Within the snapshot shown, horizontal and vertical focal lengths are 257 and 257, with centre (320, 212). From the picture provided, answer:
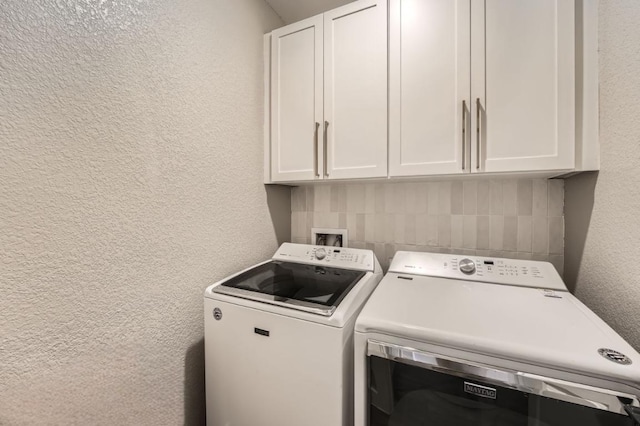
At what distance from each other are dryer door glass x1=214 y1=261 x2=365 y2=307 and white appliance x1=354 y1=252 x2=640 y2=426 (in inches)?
7.0

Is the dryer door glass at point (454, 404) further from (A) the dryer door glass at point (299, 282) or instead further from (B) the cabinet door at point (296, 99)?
(B) the cabinet door at point (296, 99)

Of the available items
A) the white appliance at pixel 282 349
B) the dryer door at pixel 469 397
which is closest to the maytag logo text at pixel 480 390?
the dryer door at pixel 469 397

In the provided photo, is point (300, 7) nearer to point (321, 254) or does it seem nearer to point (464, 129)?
point (464, 129)

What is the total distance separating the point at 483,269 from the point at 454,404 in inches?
25.3

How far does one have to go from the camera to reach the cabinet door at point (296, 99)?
1435mm

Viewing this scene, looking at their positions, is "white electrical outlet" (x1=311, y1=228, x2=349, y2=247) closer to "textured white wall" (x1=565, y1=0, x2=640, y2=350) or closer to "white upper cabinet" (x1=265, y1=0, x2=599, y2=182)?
"white upper cabinet" (x1=265, y1=0, x2=599, y2=182)

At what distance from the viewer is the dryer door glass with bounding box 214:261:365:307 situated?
41.0 inches

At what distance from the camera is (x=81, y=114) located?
78 cm

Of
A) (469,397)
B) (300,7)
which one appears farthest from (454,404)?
(300,7)

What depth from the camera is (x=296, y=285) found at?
1196 millimetres

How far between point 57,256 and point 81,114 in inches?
16.7

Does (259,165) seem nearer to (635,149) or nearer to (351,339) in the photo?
(351,339)

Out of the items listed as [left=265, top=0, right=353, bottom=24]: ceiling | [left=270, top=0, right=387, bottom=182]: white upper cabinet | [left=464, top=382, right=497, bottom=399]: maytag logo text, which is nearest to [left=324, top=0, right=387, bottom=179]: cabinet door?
[left=270, top=0, right=387, bottom=182]: white upper cabinet

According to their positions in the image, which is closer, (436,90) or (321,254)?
(436,90)
